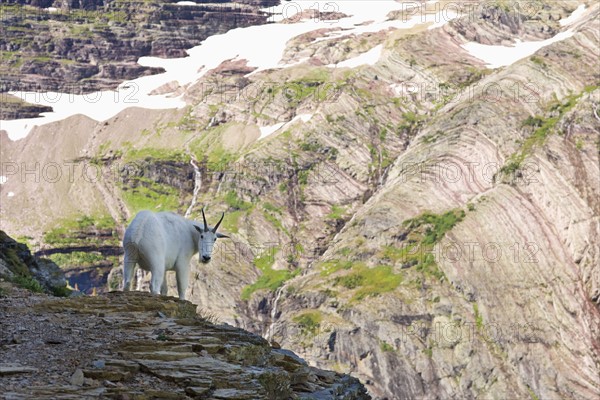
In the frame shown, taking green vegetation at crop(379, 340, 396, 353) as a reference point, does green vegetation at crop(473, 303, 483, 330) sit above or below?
above

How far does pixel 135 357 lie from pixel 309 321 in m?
157

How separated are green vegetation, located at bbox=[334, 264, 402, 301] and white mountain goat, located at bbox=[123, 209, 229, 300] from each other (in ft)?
462

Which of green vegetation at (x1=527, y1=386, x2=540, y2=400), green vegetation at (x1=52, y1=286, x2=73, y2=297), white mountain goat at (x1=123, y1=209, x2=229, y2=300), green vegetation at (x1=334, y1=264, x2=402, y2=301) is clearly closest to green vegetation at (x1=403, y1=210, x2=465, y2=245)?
green vegetation at (x1=334, y1=264, x2=402, y2=301)

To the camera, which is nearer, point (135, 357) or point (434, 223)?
point (135, 357)

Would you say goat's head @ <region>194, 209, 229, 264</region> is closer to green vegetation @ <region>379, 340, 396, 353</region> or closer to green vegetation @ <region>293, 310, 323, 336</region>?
green vegetation @ <region>379, 340, 396, 353</region>

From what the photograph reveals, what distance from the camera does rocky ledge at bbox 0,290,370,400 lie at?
1636 centimetres

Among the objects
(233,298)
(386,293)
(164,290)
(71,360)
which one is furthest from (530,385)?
(71,360)

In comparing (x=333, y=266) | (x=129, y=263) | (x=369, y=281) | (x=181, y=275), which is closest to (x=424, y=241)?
(x=369, y=281)

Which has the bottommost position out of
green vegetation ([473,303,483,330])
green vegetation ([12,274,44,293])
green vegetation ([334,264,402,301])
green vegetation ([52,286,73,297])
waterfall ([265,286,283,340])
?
waterfall ([265,286,283,340])

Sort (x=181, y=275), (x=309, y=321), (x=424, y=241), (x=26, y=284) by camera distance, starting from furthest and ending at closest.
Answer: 1. (x=424, y=241)
2. (x=309, y=321)
3. (x=181, y=275)
4. (x=26, y=284)

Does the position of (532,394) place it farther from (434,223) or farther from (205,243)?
(205,243)

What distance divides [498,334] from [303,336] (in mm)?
37418

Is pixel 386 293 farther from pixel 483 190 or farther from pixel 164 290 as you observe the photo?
pixel 164 290

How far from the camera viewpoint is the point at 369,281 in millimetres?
178625
